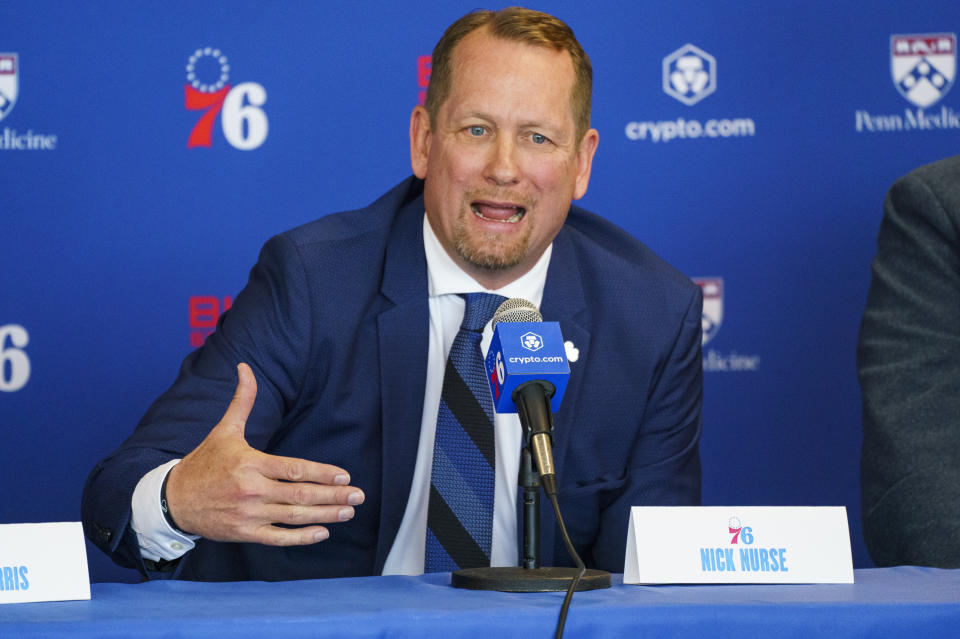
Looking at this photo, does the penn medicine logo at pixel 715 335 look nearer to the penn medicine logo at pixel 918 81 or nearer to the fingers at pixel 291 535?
the penn medicine logo at pixel 918 81

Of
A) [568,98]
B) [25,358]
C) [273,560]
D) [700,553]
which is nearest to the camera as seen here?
[700,553]

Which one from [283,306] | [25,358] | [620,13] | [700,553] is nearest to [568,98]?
[283,306]

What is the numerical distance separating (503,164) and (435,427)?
1.61ft

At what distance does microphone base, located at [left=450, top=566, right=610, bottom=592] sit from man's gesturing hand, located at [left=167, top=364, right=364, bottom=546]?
161mm

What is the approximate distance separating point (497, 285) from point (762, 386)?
105 centimetres

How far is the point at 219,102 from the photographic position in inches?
112

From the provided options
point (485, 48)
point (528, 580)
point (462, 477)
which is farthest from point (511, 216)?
point (528, 580)

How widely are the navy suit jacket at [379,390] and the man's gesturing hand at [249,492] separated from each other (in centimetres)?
39

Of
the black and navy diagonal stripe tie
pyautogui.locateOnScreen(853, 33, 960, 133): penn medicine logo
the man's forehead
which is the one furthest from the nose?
pyautogui.locateOnScreen(853, 33, 960, 133): penn medicine logo

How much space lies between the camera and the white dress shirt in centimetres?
194

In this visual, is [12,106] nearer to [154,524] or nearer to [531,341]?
[154,524]

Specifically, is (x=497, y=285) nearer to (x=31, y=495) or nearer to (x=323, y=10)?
(x=323, y=10)

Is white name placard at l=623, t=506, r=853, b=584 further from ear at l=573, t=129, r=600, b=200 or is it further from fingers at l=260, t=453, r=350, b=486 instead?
ear at l=573, t=129, r=600, b=200

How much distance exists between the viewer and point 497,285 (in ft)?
7.04
